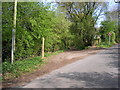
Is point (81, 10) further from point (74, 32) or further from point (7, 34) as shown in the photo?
point (7, 34)

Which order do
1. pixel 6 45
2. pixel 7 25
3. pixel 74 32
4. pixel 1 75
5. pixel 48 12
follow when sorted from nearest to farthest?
pixel 1 75 → pixel 7 25 → pixel 6 45 → pixel 48 12 → pixel 74 32

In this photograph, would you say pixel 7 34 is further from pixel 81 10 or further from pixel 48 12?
pixel 81 10

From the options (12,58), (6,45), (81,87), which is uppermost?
(6,45)

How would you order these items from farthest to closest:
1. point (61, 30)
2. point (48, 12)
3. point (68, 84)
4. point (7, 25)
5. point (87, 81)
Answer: point (61, 30), point (48, 12), point (7, 25), point (87, 81), point (68, 84)

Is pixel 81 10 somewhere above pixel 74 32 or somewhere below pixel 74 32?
above

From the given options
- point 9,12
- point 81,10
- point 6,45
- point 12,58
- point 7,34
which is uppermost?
point 81,10

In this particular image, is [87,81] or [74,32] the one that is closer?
[87,81]

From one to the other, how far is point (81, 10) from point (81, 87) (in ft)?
67.2

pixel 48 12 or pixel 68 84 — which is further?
pixel 48 12

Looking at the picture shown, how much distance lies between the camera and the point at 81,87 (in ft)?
16.0

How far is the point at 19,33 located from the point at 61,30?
9984mm

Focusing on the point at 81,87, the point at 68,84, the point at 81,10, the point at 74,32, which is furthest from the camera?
the point at 81,10

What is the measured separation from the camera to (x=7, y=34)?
8.25 m

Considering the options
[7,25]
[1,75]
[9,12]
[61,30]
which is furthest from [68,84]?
[61,30]
